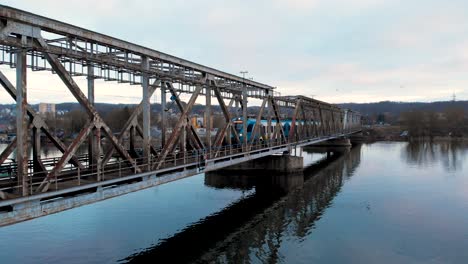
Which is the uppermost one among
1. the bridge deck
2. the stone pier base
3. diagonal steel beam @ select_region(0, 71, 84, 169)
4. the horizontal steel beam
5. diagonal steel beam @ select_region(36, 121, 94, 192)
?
the horizontal steel beam

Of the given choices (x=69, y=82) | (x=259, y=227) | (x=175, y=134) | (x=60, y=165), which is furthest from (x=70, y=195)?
(x=259, y=227)

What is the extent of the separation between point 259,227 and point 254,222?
4.82ft

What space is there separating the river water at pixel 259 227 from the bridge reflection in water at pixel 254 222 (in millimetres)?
73

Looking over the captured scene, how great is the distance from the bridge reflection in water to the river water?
7cm

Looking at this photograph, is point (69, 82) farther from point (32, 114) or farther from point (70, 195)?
point (70, 195)

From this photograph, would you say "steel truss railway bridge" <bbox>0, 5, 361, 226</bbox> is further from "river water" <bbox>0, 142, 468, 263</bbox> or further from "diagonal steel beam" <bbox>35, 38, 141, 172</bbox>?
"river water" <bbox>0, 142, 468, 263</bbox>

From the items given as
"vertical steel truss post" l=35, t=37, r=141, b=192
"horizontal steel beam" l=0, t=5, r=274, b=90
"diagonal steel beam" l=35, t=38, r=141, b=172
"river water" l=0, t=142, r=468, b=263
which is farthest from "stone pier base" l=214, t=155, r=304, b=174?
"vertical steel truss post" l=35, t=37, r=141, b=192

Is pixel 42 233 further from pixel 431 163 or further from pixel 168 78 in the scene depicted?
pixel 431 163

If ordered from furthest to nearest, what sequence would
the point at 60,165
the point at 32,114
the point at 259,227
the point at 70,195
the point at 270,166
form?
the point at 270,166 < the point at 259,227 < the point at 32,114 < the point at 70,195 < the point at 60,165

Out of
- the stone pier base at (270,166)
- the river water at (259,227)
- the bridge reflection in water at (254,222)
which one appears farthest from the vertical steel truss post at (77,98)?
the stone pier base at (270,166)

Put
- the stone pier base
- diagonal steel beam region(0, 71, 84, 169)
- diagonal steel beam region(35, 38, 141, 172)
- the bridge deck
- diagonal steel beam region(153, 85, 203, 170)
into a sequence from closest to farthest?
the bridge deck → diagonal steel beam region(35, 38, 141, 172) → diagonal steel beam region(0, 71, 84, 169) → diagonal steel beam region(153, 85, 203, 170) → the stone pier base

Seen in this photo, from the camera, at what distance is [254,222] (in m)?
29.3

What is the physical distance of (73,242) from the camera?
74.6ft

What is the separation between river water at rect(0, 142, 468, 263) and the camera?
21.2 metres
